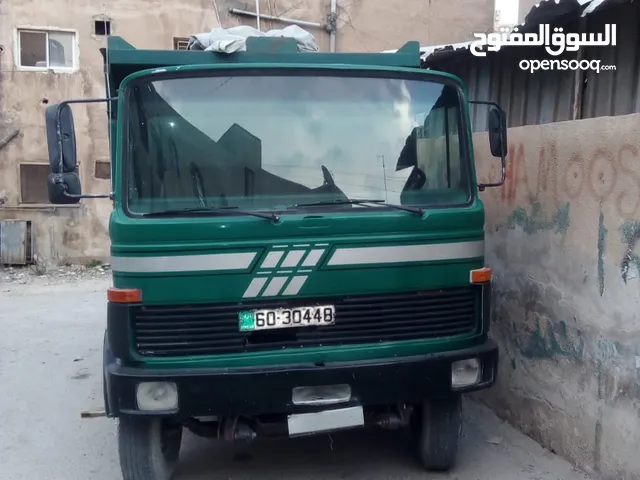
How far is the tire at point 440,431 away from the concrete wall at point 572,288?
2.26ft

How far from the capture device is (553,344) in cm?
438

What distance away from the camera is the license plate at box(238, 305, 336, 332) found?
3.51m

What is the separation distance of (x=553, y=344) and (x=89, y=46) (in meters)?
11.5

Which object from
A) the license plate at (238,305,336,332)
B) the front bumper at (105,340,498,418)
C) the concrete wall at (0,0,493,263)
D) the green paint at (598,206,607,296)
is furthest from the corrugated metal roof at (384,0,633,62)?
the concrete wall at (0,0,493,263)

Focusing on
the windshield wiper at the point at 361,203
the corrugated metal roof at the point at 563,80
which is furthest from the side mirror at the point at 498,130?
the corrugated metal roof at the point at 563,80

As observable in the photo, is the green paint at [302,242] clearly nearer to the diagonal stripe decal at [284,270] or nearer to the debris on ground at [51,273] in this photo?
the diagonal stripe decal at [284,270]

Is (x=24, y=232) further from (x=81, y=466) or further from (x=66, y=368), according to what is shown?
(x=81, y=466)

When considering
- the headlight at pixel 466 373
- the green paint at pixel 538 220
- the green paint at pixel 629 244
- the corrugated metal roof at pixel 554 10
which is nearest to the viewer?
the green paint at pixel 629 244

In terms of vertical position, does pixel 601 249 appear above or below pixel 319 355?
above

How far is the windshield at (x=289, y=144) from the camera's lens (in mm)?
3590

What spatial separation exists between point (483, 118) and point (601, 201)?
3.70m

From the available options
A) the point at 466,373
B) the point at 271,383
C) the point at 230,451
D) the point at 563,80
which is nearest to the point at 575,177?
the point at 466,373

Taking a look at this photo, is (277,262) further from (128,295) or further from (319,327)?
(128,295)

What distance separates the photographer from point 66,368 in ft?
22.7
